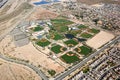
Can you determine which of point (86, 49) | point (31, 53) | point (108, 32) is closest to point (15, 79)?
point (31, 53)

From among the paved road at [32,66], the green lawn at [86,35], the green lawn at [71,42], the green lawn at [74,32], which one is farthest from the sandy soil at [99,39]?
the paved road at [32,66]

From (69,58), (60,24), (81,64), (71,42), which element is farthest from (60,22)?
(81,64)

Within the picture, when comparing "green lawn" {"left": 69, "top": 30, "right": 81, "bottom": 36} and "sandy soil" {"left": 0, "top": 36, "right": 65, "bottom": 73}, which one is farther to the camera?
"green lawn" {"left": 69, "top": 30, "right": 81, "bottom": 36}

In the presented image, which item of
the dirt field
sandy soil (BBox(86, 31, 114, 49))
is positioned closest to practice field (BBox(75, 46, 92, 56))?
sandy soil (BBox(86, 31, 114, 49))

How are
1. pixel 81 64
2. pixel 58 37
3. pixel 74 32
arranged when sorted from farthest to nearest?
pixel 74 32 → pixel 58 37 → pixel 81 64

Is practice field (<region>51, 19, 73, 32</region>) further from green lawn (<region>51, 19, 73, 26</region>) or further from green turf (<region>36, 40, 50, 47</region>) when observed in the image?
Answer: green turf (<region>36, 40, 50, 47</region>)

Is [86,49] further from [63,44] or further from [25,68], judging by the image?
[25,68]

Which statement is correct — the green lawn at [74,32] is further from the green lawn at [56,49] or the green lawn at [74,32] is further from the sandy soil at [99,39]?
the green lawn at [56,49]

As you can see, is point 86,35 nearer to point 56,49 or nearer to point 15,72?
point 56,49
